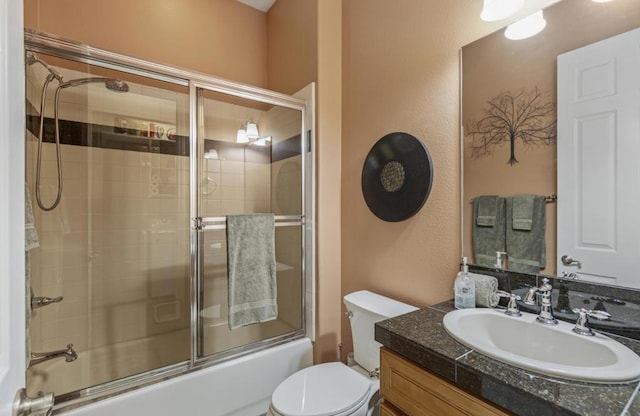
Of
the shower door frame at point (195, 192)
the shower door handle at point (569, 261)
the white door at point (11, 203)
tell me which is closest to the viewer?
the white door at point (11, 203)

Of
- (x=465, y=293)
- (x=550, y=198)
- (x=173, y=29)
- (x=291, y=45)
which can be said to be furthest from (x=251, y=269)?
(x=173, y=29)

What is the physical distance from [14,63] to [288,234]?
5.32ft

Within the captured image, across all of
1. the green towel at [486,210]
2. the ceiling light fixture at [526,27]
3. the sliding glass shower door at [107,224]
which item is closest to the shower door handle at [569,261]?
the green towel at [486,210]

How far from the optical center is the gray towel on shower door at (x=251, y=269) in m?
1.73

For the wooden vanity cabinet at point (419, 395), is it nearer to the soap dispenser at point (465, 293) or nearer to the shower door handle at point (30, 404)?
the soap dispenser at point (465, 293)

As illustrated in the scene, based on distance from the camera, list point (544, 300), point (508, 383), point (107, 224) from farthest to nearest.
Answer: point (107, 224) → point (544, 300) → point (508, 383)

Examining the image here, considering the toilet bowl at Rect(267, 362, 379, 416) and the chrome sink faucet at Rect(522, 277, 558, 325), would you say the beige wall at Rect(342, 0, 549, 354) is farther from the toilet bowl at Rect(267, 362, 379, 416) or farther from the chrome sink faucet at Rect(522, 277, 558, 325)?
the toilet bowl at Rect(267, 362, 379, 416)

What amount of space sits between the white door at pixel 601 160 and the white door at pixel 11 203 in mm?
1519

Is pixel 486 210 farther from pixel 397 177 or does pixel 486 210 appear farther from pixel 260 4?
pixel 260 4

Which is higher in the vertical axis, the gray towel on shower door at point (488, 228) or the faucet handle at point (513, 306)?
the gray towel on shower door at point (488, 228)

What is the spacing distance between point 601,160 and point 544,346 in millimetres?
645

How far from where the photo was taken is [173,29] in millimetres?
2271

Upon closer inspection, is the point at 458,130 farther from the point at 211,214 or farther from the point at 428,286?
the point at 211,214

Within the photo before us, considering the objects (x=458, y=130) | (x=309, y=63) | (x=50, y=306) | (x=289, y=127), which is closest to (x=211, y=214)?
(x=289, y=127)
